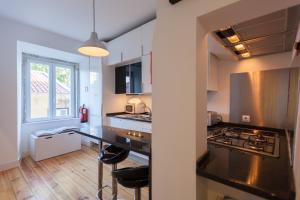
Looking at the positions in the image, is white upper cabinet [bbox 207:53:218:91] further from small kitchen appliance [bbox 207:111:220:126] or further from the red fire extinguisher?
the red fire extinguisher

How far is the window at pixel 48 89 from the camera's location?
362cm

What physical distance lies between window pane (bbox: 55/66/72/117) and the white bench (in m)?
0.93

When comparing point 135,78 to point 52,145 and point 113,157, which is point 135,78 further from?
point 52,145

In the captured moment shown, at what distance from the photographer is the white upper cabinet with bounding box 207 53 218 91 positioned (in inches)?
83.1

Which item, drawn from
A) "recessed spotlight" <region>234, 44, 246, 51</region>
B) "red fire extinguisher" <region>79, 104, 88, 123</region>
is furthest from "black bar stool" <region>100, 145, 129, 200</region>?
"red fire extinguisher" <region>79, 104, 88, 123</region>

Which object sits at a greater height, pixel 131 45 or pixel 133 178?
pixel 131 45

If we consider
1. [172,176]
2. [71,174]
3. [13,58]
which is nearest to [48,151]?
[71,174]

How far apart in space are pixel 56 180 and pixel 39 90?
7.91ft

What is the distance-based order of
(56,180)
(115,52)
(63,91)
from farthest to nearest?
(63,91) → (115,52) → (56,180)

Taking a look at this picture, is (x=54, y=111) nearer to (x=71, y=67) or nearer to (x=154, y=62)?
(x=71, y=67)

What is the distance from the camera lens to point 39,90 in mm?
3793

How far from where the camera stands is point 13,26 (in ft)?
9.23

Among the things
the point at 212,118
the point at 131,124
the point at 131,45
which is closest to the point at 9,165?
the point at 131,124

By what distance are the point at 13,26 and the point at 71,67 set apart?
1647mm
